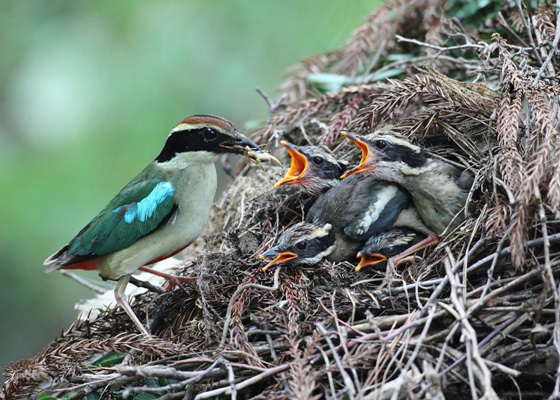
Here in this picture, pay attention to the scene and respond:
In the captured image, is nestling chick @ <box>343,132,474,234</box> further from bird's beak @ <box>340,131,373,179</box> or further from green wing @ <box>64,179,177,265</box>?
green wing @ <box>64,179,177,265</box>

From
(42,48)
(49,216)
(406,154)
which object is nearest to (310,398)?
(406,154)

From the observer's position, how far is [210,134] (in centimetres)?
382

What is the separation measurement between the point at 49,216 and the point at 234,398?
A: 4.06 meters

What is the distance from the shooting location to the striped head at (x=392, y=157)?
141 inches

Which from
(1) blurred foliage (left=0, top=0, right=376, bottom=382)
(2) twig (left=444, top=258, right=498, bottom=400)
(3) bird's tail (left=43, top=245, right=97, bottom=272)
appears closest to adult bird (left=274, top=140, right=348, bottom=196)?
(3) bird's tail (left=43, top=245, right=97, bottom=272)

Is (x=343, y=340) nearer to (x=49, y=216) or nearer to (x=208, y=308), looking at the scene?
(x=208, y=308)

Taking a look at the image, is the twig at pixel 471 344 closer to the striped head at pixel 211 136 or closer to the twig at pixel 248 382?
the twig at pixel 248 382

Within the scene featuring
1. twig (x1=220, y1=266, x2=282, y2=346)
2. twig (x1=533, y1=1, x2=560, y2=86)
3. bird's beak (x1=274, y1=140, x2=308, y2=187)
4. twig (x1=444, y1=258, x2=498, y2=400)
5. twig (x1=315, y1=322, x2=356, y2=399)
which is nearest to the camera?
twig (x1=444, y1=258, x2=498, y2=400)

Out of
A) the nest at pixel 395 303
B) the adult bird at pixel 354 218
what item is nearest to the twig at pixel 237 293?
the nest at pixel 395 303

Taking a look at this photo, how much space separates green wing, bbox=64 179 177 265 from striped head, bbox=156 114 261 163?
0.97 ft

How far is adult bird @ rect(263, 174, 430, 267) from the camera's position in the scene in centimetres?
363

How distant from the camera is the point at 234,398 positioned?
2.57 meters

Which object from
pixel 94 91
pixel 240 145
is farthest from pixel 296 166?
pixel 94 91

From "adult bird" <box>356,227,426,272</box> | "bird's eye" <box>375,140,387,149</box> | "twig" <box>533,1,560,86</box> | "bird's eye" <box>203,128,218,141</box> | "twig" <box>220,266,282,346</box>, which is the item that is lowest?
"adult bird" <box>356,227,426,272</box>
